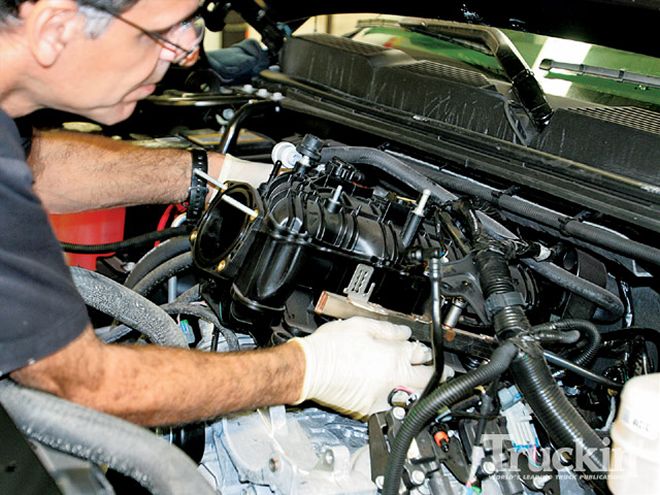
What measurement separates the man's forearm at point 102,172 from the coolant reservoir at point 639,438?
1.33m

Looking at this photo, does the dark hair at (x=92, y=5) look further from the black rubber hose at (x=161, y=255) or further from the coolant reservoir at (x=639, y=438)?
the coolant reservoir at (x=639, y=438)

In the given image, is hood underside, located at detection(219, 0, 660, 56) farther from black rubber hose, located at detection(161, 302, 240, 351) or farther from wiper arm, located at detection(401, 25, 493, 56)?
black rubber hose, located at detection(161, 302, 240, 351)

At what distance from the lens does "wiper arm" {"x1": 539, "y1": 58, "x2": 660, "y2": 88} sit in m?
1.67

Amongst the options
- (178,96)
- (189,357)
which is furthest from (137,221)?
(189,357)

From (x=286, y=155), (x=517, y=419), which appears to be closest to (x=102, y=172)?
(x=286, y=155)

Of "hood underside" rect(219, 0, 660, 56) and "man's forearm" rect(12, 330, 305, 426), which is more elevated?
"hood underside" rect(219, 0, 660, 56)

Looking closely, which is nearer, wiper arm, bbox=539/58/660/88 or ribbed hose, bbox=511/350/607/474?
ribbed hose, bbox=511/350/607/474

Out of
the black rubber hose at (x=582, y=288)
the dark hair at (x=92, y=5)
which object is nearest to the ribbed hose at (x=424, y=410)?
the black rubber hose at (x=582, y=288)

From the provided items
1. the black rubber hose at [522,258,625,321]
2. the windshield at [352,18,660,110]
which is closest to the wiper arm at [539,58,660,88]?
the windshield at [352,18,660,110]

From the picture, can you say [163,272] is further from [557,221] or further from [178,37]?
[557,221]

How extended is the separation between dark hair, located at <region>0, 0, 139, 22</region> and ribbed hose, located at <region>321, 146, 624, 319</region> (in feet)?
2.46

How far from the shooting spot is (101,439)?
924 millimetres

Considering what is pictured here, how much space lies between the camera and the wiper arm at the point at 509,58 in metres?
1.61

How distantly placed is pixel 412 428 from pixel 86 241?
4.92 ft
